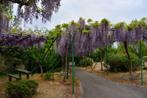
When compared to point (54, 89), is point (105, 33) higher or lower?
higher

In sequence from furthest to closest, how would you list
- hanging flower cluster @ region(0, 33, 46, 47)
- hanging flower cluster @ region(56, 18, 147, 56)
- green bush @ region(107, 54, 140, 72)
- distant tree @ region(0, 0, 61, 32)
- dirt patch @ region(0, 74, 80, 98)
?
1. green bush @ region(107, 54, 140, 72)
2. hanging flower cluster @ region(0, 33, 46, 47)
3. hanging flower cluster @ region(56, 18, 147, 56)
4. dirt patch @ region(0, 74, 80, 98)
5. distant tree @ region(0, 0, 61, 32)

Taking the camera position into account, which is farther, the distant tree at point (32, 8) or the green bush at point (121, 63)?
the green bush at point (121, 63)

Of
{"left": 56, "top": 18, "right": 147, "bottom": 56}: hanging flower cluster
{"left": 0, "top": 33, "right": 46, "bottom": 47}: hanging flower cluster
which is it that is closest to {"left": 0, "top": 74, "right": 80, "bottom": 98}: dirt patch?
{"left": 56, "top": 18, "right": 147, "bottom": 56}: hanging flower cluster

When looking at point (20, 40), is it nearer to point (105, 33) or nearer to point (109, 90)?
point (105, 33)

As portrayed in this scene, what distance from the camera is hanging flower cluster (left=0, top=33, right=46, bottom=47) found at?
17875mm

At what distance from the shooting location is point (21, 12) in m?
9.31

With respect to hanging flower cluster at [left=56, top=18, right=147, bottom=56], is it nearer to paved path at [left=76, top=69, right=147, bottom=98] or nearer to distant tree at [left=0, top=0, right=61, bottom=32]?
paved path at [left=76, top=69, right=147, bottom=98]

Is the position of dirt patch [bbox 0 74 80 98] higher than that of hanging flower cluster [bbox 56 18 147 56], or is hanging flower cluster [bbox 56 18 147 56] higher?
hanging flower cluster [bbox 56 18 147 56]

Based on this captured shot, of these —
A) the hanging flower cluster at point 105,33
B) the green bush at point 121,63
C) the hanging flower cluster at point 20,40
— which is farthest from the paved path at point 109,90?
the hanging flower cluster at point 20,40

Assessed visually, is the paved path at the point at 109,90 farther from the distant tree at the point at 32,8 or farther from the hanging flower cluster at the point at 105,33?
Result: the distant tree at the point at 32,8

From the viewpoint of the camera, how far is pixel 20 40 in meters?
19.0

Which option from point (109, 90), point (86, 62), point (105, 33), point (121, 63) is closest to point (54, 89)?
point (109, 90)

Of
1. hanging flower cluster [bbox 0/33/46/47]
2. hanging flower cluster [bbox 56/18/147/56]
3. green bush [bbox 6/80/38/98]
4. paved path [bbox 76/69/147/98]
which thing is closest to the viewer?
green bush [bbox 6/80/38/98]

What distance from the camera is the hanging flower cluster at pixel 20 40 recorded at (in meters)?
17.9
